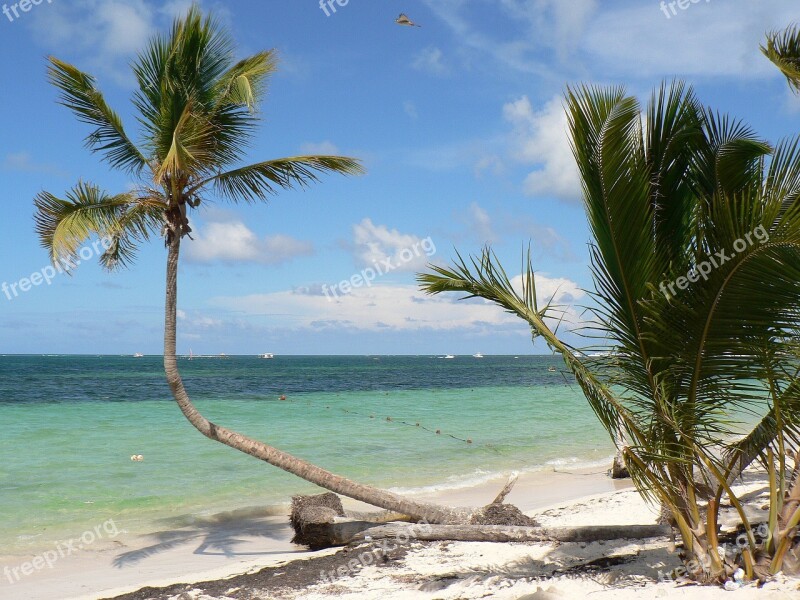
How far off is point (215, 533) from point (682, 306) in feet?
23.0

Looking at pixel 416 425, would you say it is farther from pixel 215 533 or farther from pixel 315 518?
pixel 315 518

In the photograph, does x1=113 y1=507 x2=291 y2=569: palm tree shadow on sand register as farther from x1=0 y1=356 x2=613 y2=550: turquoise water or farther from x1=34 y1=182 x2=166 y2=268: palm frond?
x1=34 y1=182 x2=166 y2=268: palm frond

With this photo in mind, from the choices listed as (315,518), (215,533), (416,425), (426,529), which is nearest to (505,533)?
(426,529)

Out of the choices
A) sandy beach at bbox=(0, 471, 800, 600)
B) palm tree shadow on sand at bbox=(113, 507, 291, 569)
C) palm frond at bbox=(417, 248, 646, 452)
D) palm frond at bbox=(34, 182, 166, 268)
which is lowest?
palm tree shadow on sand at bbox=(113, 507, 291, 569)

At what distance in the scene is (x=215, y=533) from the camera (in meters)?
8.73

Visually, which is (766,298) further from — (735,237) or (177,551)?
(177,551)

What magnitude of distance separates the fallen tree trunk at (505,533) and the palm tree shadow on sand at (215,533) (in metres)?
1.60

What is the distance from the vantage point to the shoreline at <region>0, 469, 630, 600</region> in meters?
6.40

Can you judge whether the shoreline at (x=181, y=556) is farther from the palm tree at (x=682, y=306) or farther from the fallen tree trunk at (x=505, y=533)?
the palm tree at (x=682, y=306)

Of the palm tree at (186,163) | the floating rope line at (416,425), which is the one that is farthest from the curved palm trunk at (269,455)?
the floating rope line at (416,425)

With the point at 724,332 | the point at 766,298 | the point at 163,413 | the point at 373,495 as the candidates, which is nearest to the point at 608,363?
the point at 724,332

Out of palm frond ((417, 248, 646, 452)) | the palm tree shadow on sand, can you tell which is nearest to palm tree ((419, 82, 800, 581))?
palm frond ((417, 248, 646, 452))

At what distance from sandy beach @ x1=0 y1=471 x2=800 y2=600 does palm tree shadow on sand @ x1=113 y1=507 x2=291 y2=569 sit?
0.03 meters

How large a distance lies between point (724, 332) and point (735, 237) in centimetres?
62
